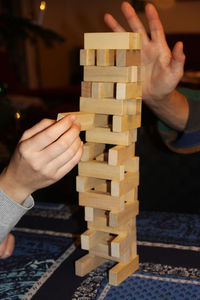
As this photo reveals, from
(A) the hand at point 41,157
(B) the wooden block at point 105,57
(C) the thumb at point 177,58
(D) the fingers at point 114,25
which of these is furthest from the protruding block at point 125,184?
(D) the fingers at point 114,25

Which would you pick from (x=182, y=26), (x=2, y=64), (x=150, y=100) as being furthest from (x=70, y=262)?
(x=2, y=64)

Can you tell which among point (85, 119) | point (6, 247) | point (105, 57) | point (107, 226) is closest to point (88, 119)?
point (85, 119)

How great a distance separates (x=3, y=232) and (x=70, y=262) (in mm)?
191

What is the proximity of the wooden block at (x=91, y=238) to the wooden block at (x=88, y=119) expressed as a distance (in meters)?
0.21

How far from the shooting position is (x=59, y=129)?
1.82 ft

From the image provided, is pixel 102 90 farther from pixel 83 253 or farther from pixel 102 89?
pixel 83 253

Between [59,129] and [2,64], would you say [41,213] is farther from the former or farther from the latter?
[2,64]

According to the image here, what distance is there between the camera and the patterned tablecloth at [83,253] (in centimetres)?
64

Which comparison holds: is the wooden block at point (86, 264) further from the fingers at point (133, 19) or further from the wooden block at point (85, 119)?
the fingers at point (133, 19)

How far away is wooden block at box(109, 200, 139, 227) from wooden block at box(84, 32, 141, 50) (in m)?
0.29

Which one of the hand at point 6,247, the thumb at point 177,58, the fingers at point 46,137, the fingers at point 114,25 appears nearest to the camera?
the fingers at point 46,137

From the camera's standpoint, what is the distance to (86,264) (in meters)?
0.69

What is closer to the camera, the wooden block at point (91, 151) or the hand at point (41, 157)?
the hand at point (41, 157)

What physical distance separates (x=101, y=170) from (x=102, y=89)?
145mm
